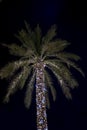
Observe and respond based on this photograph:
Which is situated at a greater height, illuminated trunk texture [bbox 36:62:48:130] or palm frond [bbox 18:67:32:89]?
palm frond [bbox 18:67:32:89]

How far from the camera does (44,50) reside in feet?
104

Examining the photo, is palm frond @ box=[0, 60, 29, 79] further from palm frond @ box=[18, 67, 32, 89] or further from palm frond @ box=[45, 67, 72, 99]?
palm frond @ box=[45, 67, 72, 99]

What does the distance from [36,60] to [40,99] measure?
3.19m

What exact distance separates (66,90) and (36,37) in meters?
5.04

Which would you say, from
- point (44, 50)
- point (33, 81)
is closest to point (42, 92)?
point (33, 81)

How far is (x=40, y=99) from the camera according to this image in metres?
31.5

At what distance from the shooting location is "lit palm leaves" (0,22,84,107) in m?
31.2

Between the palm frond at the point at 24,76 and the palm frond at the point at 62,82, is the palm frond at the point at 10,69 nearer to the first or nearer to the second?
the palm frond at the point at 24,76

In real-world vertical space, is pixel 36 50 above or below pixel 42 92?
above

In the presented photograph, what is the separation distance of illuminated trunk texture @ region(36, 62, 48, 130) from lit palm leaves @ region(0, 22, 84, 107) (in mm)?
518

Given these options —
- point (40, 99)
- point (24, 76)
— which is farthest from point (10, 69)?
point (40, 99)

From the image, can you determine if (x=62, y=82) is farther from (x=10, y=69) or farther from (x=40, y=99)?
(x=10, y=69)

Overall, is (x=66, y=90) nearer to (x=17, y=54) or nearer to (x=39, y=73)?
(x=39, y=73)

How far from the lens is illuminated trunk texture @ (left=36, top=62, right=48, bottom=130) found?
31.4 meters
